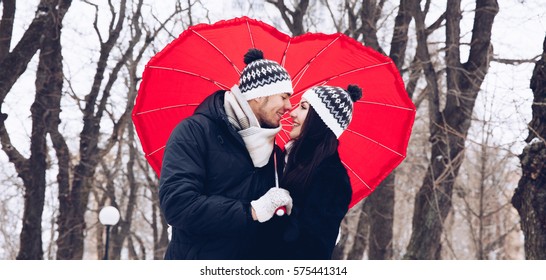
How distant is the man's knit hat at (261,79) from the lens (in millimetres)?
4668

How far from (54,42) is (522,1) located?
26.8 ft

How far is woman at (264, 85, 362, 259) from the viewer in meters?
4.30

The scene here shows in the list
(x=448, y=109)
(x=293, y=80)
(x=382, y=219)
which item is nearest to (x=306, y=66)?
(x=293, y=80)

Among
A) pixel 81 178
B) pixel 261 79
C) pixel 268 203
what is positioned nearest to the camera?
pixel 268 203

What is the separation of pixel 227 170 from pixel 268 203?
0.34m

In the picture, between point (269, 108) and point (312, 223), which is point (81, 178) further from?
point (312, 223)

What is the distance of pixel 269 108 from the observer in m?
4.71

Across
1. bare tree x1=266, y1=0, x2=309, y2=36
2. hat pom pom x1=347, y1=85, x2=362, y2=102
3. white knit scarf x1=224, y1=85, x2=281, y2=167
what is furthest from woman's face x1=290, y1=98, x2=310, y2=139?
bare tree x1=266, y1=0, x2=309, y2=36

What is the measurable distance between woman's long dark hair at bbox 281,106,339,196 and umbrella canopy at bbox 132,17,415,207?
30.0 inches

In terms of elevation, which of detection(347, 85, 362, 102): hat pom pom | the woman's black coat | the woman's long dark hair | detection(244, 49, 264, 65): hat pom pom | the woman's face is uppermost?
detection(244, 49, 264, 65): hat pom pom

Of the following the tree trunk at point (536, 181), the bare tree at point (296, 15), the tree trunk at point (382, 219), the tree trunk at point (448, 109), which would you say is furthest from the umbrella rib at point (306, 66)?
the bare tree at point (296, 15)

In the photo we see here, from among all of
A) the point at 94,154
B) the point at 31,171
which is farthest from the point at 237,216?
the point at 94,154

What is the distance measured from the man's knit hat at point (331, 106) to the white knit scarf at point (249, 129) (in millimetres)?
296

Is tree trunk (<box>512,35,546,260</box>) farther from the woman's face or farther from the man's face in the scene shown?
the man's face
